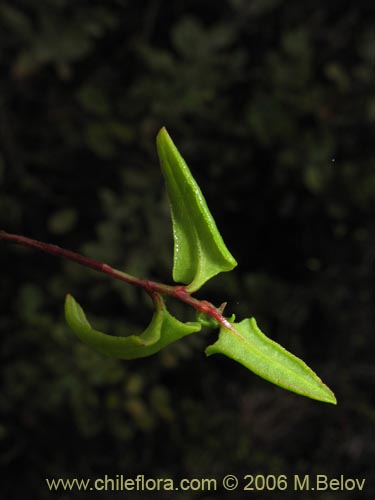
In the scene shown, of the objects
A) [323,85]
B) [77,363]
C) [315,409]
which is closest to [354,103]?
[323,85]

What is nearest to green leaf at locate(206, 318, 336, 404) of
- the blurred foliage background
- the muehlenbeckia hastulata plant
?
the muehlenbeckia hastulata plant

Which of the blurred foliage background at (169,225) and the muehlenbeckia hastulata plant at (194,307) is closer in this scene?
the muehlenbeckia hastulata plant at (194,307)

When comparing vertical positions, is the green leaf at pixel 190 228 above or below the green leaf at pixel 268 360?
above

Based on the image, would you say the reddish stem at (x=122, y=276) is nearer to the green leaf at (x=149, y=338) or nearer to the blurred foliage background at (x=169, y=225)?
the green leaf at (x=149, y=338)

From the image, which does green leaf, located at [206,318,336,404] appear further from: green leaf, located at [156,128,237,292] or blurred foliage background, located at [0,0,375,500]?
blurred foliage background, located at [0,0,375,500]

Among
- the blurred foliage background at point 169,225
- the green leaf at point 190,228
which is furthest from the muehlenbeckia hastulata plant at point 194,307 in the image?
the blurred foliage background at point 169,225

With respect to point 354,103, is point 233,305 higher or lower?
lower

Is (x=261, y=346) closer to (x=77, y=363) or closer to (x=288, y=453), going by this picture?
(x=77, y=363)
